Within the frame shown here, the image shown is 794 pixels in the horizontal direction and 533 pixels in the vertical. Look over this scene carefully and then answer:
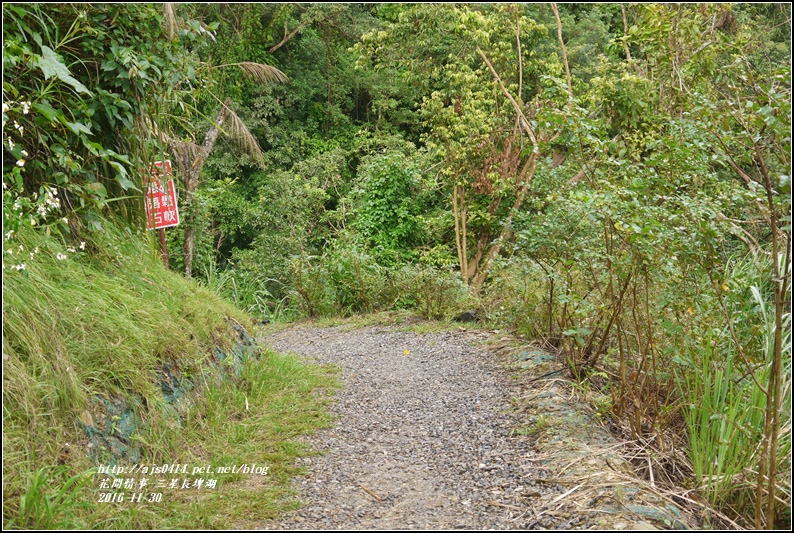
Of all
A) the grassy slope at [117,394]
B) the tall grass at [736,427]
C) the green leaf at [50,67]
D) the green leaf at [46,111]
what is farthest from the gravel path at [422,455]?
the green leaf at [50,67]

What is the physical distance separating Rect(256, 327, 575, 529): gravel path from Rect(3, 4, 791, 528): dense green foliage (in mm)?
628

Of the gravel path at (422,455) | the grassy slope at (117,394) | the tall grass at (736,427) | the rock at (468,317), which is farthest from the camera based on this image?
the rock at (468,317)

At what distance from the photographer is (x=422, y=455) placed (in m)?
3.54

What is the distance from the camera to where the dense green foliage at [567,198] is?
9.82 feet

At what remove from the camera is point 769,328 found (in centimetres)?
332

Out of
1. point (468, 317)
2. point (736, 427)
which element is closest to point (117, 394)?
point (736, 427)

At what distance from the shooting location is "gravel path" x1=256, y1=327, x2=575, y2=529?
280cm

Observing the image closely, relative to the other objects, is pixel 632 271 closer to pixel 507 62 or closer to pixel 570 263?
pixel 570 263

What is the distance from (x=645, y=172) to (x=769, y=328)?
3.28 feet

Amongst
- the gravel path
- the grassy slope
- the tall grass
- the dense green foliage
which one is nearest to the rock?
the dense green foliage

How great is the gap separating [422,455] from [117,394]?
1.54m

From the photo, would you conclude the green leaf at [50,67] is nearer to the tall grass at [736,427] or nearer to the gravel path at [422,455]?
the gravel path at [422,455]

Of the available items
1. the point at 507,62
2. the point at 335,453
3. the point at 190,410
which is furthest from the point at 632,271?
the point at 507,62

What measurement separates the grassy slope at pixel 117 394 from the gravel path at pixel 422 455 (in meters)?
0.21
